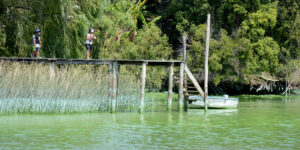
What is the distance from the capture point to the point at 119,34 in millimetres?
38125

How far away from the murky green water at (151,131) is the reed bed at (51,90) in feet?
1.48

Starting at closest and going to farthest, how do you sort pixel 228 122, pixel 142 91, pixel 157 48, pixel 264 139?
pixel 264 139, pixel 228 122, pixel 142 91, pixel 157 48

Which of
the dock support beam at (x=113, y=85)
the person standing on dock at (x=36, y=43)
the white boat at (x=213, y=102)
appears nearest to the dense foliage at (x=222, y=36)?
the dock support beam at (x=113, y=85)

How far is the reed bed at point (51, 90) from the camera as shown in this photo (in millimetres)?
20688

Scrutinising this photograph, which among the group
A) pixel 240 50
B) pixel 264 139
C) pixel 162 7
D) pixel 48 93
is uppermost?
pixel 162 7

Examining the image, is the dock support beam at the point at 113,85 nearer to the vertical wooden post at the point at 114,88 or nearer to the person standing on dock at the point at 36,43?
the vertical wooden post at the point at 114,88

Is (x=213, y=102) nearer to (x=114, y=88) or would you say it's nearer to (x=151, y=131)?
(x=114, y=88)

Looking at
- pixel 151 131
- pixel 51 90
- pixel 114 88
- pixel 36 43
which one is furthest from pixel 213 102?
pixel 36 43

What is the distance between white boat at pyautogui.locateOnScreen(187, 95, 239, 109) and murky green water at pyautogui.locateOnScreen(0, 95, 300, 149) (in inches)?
99.3

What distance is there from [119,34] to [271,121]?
61.6ft

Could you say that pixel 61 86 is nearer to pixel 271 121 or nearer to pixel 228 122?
pixel 228 122

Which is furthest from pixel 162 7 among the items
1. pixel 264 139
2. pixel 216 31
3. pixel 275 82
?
pixel 264 139

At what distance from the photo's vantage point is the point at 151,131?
17.7m

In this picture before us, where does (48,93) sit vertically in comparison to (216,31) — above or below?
below
